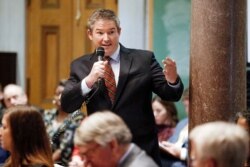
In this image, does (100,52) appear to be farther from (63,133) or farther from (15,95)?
(15,95)

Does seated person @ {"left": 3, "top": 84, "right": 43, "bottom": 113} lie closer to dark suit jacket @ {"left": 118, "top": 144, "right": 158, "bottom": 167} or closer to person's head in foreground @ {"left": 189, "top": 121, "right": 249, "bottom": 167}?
dark suit jacket @ {"left": 118, "top": 144, "right": 158, "bottom": 167}

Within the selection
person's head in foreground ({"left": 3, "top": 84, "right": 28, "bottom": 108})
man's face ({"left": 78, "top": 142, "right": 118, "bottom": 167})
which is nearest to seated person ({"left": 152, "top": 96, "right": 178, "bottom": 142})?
person's head in foreground ({"left": 3, "top": 84, "right": 28, "bottom": 108})

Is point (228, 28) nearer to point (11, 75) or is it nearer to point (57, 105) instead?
point (57, 105)

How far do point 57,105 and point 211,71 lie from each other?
3.07 m

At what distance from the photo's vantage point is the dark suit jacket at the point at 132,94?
4.12 m

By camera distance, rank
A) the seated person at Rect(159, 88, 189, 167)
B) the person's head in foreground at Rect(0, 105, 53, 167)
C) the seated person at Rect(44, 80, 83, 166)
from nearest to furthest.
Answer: the person's head in foreground at Rect(0, 105, 53, 167) < the seated person at Rect(159, 88, 189, 167) < the seated person at Rect(44, 80, 83, 166)

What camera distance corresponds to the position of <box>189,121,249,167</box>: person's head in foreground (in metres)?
2.92

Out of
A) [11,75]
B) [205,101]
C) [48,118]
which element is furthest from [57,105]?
[205,101]

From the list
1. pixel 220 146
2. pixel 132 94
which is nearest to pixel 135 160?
pixel 220 146

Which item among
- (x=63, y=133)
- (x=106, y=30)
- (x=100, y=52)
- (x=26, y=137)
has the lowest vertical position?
(x=63, y=133)

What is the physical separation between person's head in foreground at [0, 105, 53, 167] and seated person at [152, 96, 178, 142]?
2.80 m

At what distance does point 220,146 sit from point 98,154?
1.64 feet

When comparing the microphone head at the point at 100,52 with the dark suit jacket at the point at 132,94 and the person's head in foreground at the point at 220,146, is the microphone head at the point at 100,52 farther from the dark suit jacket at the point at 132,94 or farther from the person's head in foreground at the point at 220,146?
the person's head in foreground at the point at 220,146

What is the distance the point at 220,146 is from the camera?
291cm
